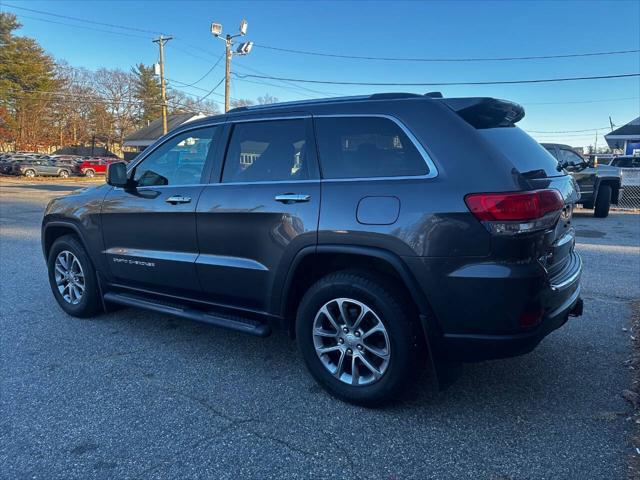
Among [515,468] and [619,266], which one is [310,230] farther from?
[619,266]

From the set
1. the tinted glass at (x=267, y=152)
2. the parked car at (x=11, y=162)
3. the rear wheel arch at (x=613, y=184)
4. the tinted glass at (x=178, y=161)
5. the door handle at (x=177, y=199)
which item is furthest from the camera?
the parked car at (x=11, y=162)

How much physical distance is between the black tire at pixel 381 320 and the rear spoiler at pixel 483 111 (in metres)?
1.10

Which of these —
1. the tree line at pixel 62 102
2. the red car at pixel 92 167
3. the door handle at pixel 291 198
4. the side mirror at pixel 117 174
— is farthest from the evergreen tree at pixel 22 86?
the door handle at pixel 291 198

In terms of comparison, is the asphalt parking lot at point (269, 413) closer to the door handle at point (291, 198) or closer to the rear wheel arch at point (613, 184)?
the door handle at point (291, 198)

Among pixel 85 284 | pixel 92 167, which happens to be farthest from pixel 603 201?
pixel 92 167

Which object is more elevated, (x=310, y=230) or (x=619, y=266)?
(x=310, y=230)

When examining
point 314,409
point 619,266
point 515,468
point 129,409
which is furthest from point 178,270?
point 619,266

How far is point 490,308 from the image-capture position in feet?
8.21

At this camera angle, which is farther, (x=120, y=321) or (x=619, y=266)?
(x=619, y=266)

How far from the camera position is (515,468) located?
2.35 metres

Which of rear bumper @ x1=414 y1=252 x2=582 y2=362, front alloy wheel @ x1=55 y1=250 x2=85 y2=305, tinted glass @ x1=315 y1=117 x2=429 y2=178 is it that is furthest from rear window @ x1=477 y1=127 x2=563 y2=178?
front alloy wheel @ x1=55 y1=250 x2=85 y2=305

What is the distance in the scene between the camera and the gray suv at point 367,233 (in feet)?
8.25

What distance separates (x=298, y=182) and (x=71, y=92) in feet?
228

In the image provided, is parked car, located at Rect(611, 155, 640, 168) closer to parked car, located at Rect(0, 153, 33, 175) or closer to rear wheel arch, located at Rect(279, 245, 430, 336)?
rear wheel arch, located at Rect(279, 245, 430, 336)
